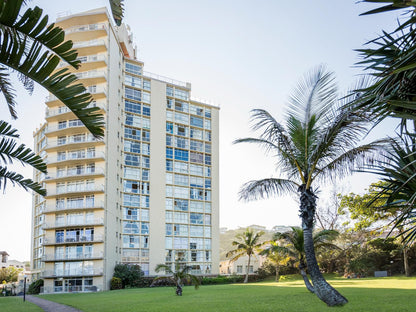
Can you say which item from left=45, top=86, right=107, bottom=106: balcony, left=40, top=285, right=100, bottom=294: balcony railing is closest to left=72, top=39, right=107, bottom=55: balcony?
left=45, top=86, right=107, bottom=106: balcony

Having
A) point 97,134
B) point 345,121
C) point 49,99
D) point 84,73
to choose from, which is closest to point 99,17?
point 84,73

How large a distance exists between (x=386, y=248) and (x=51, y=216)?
124 feet

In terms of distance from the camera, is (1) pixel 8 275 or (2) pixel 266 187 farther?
(1) pixel 8 275

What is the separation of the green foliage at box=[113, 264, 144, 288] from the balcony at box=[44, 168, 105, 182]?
11260 mm

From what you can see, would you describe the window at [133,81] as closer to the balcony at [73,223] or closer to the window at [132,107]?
the window at [132,107]

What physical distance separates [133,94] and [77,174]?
14693 millimetres

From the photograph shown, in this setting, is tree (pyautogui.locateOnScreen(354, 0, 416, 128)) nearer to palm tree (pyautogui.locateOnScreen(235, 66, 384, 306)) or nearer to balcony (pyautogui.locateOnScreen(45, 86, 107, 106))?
palm tree (pyautogui.locateOnScreen(235, 66, 384, 306))

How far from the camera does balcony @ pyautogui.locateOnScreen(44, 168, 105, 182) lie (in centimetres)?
5147

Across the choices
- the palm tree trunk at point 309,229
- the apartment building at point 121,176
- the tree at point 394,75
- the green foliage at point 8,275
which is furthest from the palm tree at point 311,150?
the green foliage at point 8,275

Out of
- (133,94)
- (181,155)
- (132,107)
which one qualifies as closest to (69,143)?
(132,107)

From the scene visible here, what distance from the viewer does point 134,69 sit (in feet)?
205

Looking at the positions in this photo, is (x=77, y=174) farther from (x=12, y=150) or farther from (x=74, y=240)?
(x=12, y=150)

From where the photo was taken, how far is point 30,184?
994 centimetres

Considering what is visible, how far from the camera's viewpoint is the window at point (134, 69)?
2441 inches
